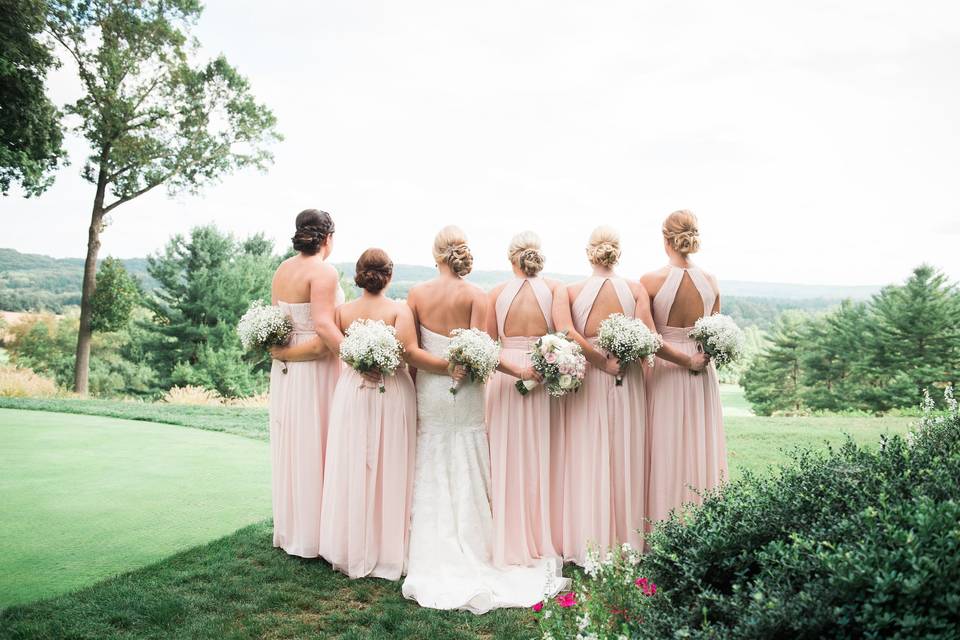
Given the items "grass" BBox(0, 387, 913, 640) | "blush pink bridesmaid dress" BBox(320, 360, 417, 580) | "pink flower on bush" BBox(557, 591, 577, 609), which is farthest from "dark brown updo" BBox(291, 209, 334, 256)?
"pink flower on bush" BBox(557, 591, 577, 609)

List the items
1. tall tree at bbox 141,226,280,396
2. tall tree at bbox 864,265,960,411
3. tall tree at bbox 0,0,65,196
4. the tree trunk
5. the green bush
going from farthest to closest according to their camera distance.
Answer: tall tree at bbox 141,226,280,396, tall tree at bbox 864,265,960,411, the tree trunk, tall tree at bbox 0,0,65,196, the green bush

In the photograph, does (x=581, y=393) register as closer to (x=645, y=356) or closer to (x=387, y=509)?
(x=645, y=356)

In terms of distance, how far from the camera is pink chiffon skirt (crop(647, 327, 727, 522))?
5.66 m

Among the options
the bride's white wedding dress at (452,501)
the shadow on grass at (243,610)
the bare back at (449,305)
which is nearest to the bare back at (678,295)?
the bare back at (449,305)

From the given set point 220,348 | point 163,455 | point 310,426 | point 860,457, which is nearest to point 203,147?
point 220,348

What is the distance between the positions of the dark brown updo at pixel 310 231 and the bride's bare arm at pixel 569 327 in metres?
2.04

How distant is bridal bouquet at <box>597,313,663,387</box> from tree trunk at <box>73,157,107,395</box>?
1972 cm

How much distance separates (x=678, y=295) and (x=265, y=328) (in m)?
3.45

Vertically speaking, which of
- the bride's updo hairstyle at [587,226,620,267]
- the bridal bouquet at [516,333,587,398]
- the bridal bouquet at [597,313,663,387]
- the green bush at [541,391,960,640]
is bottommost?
the green bush at [541,391,960,640]

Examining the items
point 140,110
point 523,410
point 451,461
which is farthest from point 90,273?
point 523,410

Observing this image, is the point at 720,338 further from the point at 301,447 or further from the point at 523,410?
the point at 301,447

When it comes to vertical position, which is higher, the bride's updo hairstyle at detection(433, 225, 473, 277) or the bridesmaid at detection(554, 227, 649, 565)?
the bride's updo hairstyle at detection(433, 225, 473, 277)

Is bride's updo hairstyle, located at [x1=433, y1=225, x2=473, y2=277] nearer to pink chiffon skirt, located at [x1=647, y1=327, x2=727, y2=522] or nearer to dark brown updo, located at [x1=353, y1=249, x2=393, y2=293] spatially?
dark brown updo, located at [x1=353, y1=249, x2=393, y2=293]

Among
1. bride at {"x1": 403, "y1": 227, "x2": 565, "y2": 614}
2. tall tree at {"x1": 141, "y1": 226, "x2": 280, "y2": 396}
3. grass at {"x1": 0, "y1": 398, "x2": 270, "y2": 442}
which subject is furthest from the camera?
tall tree at {"x1": 141, "y1": 226, "x2": 280, "y2": 396}
